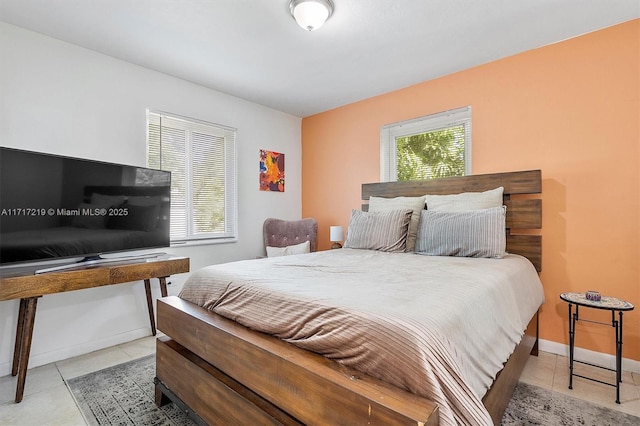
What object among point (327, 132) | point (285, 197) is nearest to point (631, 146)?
point (327, 132)

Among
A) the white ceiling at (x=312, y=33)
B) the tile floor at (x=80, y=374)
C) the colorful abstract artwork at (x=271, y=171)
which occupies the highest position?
the white ceiling at (x=312, y=33)

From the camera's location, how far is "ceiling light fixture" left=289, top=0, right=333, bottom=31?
6.29ft

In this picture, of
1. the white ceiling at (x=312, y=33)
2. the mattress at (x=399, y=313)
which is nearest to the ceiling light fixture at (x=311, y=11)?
the white ceiling at (x=312, y=33)

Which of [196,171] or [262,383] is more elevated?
[196,171]

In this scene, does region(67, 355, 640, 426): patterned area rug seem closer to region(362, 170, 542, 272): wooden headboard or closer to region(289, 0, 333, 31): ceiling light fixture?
region(362, 170, 542, 272): wooden headboard

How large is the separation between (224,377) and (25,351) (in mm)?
1443

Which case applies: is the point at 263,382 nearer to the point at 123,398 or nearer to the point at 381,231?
the point at 123,398

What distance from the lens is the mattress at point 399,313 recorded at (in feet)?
3.04

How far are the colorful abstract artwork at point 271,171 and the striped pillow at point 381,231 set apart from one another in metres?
1.48

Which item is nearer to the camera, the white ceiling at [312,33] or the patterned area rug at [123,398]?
the patterned area rug at [123,398]

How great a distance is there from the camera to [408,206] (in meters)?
2.90

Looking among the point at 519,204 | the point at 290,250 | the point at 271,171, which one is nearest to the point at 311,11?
the point at 519,204

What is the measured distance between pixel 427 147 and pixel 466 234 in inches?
50.3

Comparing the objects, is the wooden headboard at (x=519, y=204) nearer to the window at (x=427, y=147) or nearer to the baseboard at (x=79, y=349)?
the window at (x=427, y=147)
